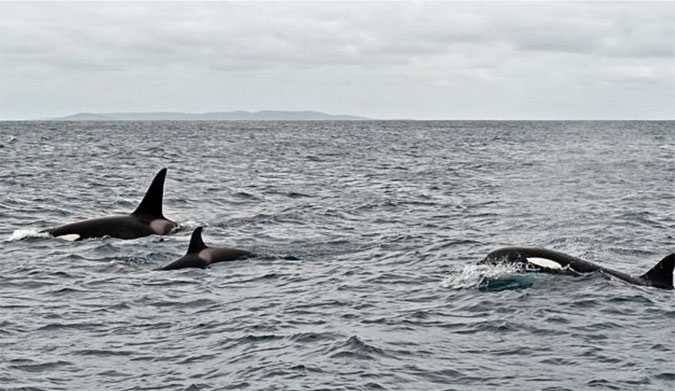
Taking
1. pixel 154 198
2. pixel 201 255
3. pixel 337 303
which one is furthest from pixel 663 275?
pixel 154 198

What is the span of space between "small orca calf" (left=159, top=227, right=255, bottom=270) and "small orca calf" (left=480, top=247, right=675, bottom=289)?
4.47m

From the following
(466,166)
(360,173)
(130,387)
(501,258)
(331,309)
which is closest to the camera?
(130,387)

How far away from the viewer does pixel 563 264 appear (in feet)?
50.2

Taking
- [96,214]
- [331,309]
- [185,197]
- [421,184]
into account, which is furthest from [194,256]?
[421,184]

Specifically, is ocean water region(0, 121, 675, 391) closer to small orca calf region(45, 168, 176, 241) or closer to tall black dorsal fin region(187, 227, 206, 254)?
small orca calf region(45, 168, 176, 241)

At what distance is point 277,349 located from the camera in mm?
11188

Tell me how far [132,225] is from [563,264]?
8.98 meters

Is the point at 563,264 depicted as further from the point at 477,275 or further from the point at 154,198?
the point at 154,198

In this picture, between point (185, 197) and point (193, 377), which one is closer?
point (193, 377)

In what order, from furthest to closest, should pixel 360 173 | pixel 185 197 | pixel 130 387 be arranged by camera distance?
pixel 360 173 < pixel 185 197 < pixel 130 387

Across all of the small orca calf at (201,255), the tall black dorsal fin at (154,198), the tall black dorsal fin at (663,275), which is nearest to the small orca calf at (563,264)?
the tall black dorsal fin at (663,275)

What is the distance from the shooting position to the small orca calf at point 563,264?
48.6ft

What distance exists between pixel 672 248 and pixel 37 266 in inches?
497

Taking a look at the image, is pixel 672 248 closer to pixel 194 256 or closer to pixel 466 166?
pixel 194 256
